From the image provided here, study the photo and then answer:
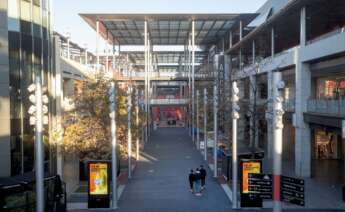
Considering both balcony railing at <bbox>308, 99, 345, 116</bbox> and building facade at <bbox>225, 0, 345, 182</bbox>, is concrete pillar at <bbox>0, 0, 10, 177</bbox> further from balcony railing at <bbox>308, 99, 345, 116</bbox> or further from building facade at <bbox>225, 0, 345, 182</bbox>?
balcony railing at <bbox>308, 99, 345, 116</bbox>

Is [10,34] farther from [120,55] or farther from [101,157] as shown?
[120,55]

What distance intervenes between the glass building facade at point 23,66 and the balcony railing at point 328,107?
16.2 m

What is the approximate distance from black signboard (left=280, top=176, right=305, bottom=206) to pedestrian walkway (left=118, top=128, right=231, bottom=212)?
26.3 ft

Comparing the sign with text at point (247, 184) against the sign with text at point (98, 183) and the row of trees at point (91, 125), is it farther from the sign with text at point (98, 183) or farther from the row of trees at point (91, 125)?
the row of trees at point (91, 125)

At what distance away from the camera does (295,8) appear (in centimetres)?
2984

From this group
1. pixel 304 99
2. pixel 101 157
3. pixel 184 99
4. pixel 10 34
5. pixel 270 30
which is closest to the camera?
pixel 10 34

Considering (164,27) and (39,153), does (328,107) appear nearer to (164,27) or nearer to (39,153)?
(39,153)

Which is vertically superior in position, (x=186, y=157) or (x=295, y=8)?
(x=295, y=8)

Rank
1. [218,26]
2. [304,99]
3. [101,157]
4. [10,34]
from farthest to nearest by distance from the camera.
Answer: [218,26], [304,99], [101,157], [10,34]

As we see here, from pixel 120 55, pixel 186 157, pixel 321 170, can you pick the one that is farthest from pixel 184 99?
pixel 321 170

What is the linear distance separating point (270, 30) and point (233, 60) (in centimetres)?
2244

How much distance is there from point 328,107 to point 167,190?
33.7 feet

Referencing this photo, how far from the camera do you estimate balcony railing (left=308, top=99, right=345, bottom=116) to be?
77.5ft

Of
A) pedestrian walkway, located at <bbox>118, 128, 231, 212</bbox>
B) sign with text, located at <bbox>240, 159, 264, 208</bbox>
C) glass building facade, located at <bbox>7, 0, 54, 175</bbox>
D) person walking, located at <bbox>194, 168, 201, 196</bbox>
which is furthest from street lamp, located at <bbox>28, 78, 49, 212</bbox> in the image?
glass building facade, located at <bbox>7, 0, 54, 175</bbox>
